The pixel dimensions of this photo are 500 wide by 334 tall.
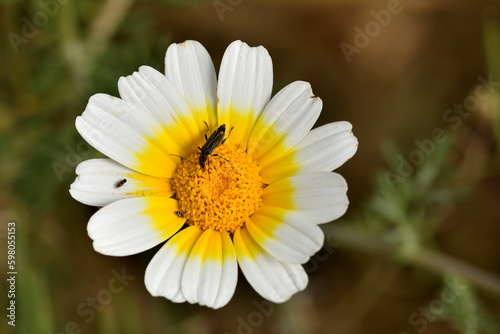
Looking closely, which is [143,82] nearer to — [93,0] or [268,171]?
[268,171]

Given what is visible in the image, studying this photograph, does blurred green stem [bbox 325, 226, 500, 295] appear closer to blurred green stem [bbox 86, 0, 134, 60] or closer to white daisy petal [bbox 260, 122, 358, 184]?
white daisy petal [bbox 260, 122, 358, 184]

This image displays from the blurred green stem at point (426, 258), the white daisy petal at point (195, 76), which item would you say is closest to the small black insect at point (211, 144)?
the white daisy petal at point (195, 76)

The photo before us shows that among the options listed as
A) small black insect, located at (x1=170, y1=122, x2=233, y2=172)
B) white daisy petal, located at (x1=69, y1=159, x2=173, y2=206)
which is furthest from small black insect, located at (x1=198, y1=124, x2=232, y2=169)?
white daisy petal, located at (x1=69, y1=159, x2=173, y2=206)

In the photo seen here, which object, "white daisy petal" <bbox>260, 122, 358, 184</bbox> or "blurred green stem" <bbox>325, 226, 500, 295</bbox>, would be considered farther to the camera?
"blurred green stem" <bbox>325, 226, 500, 295</bbox>

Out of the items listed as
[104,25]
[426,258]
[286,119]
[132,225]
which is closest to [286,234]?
[286,119]

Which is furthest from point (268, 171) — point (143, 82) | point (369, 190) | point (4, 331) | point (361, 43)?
point (4, 331)

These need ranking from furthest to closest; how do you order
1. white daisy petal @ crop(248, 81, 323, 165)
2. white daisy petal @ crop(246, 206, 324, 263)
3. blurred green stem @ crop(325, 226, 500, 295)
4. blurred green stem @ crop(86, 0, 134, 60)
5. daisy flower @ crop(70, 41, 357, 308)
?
1. blurred green stem @ crop(86, 0, 134, 60)
2. blurred green stem @ crop(325, 226, 500, 295)
3. white daisy petal @ crop(248, 81, 323, 165)
4. daisy flower @ crop(70, 41, 357, 308)
5. white daisy petal @ crop(246, 206, 324, 263)

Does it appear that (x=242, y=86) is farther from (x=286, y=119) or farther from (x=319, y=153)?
(x=319, y=153)

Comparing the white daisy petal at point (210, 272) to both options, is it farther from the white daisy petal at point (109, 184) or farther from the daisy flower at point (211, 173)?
the white daisy petal at point (109, 184)
